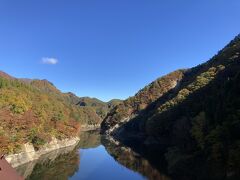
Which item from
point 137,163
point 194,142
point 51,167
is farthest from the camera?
point 137,163

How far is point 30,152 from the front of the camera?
309 ft

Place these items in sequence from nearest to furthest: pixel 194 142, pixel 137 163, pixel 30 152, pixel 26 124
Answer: pixel 194 142 → pixel 30 152 → pixel 137 163 → pixel 26 124

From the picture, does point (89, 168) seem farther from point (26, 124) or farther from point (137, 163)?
point (26, 124)

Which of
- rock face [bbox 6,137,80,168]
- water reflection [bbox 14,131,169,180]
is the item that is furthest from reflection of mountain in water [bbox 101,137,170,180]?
rock face [bbox 6,137,80,168]

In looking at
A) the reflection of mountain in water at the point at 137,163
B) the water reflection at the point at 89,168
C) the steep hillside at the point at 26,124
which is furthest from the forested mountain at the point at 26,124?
the reflection of mountain in water at the point at 137,163

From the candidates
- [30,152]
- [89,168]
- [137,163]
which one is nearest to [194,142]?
[137,163]

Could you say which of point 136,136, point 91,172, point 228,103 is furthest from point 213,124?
point 136,136

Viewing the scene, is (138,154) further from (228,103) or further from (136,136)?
(136,136)

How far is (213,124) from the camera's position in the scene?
80875 millimetres

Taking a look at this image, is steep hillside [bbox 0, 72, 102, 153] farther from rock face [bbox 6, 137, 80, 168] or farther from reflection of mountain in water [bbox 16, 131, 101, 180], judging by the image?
reflection of mountain in water [bbox 16, 131, 101, 180]

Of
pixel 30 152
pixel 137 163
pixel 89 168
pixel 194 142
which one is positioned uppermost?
pixel 194 142

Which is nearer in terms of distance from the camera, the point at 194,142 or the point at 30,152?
the point at 194,142

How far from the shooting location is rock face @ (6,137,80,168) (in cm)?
8086

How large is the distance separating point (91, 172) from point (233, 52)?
81.1 meters
